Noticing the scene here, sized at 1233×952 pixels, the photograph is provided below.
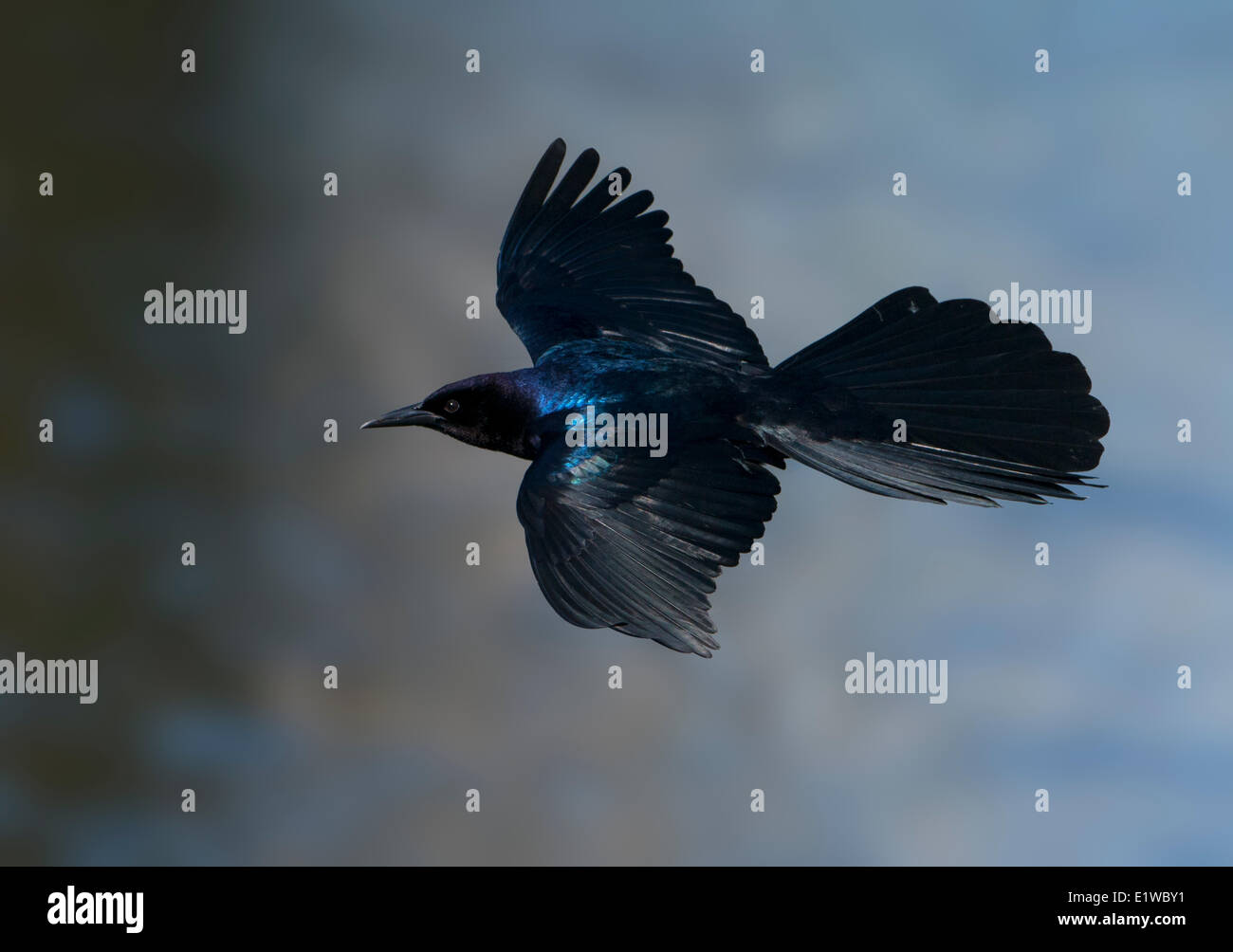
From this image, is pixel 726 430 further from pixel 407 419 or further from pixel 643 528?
pixel 407 419

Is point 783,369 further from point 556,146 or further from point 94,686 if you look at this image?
point 94,686

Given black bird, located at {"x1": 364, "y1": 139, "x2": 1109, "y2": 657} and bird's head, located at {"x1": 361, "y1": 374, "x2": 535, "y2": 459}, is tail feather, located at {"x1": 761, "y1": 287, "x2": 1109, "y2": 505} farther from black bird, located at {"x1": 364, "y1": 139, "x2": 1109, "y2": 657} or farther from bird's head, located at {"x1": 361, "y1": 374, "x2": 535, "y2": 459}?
bird's head, located at {"x1": 361, "y1": 374, "x2": 535, "y2": 459}

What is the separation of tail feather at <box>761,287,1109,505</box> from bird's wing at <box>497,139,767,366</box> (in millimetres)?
420

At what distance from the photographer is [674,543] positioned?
12.6ft

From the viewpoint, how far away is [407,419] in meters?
4.62

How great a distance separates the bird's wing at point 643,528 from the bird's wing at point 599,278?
0.69 metres

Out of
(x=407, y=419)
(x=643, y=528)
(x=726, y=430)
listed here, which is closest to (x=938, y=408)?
(x=726, y=430)

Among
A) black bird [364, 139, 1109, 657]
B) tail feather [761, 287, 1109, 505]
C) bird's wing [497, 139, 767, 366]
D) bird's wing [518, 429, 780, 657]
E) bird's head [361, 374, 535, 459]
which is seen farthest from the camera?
bird's wing [497, 139, 767, 366]

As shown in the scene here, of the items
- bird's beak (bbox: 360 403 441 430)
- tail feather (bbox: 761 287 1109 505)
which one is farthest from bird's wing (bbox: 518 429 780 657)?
bird's beak (bbox: 360 403 441 430)

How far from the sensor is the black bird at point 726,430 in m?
3.81

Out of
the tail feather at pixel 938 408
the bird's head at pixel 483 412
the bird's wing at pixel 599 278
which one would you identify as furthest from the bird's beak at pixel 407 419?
the tail feather at pixel 938 408

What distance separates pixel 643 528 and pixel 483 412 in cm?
84

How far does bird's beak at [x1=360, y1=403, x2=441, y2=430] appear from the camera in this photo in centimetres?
460

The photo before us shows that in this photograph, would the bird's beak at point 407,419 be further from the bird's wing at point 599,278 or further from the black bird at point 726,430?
the bird's wing at point 599,278
